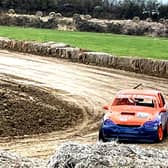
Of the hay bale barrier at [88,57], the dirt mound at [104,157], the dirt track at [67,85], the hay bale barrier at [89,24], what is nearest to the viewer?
the dirt mound at [104,157]

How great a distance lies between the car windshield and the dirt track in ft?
4.48

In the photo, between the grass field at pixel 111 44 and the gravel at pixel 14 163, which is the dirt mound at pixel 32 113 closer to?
the gravel at pixel 14 163

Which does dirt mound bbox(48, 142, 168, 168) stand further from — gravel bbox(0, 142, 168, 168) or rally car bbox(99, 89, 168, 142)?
rally car bbox(99, 89, 168, 142)

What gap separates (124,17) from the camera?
69.2 meters

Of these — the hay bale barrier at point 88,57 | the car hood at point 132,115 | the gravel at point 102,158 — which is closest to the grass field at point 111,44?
the hay bale barrier at point 88,57

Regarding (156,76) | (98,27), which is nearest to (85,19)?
(98,27)

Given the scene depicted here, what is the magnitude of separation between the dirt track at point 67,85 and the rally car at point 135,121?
59 cm

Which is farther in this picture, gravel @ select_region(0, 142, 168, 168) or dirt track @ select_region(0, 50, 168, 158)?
dirt track @ select_region(0, 50, 168, 158)

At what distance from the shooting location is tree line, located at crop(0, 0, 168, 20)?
226 ft

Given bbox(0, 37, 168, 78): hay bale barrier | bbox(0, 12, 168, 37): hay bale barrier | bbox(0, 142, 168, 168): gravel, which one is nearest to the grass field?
bbox(0, 37, 168, 78): hay bale barrier

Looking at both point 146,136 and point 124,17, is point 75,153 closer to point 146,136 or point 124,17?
point 146,136

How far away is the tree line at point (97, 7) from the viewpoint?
2712 inches

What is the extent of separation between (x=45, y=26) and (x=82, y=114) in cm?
4087

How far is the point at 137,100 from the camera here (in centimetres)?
1973
